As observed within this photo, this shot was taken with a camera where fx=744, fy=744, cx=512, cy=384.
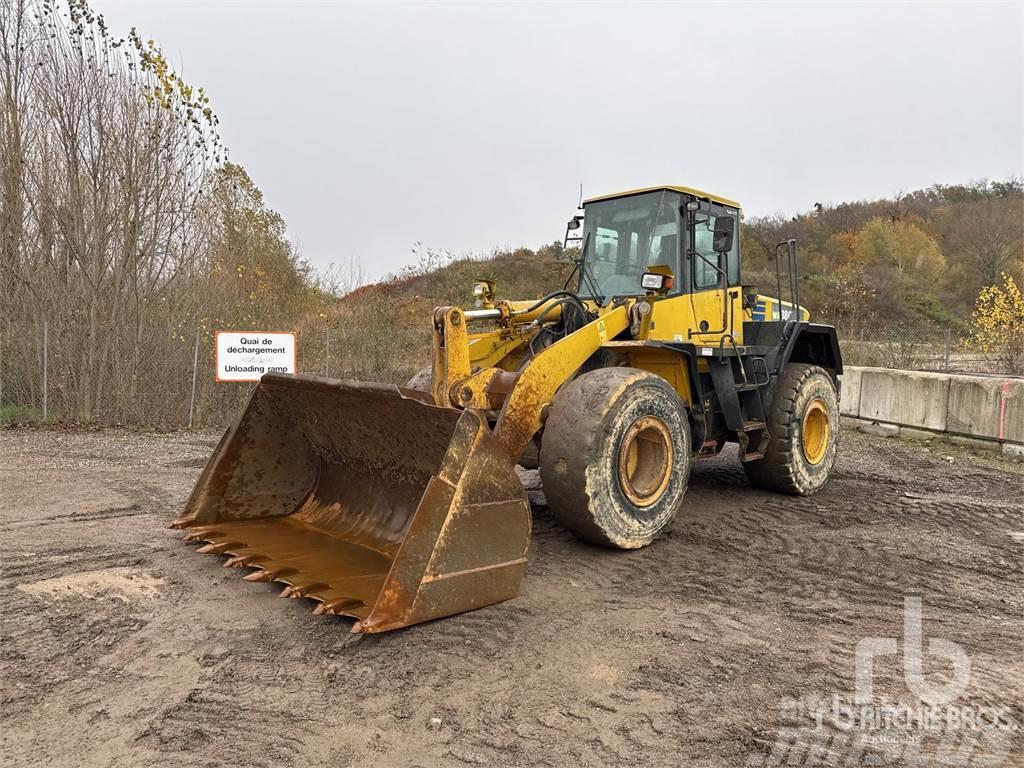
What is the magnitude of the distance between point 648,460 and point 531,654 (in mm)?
2137

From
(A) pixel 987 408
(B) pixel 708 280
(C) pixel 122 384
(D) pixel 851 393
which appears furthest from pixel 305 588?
(D) pixel 851 393

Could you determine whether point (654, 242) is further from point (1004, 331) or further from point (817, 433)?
point (1004, 331)

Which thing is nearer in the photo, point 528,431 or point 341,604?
point 341,604

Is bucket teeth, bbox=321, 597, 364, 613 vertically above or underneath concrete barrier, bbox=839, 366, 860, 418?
underneath

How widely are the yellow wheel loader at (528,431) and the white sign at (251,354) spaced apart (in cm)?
484

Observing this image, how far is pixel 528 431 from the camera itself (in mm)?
4980

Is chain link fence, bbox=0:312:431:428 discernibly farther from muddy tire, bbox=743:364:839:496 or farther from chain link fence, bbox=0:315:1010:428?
muddy tire, bbox=743:364:839:496

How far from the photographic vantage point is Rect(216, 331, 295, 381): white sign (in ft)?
34.4

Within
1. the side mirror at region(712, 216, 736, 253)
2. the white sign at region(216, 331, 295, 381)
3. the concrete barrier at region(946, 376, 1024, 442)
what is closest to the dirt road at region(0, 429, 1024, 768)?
the side mirror at region(712, 216, 736, 253)

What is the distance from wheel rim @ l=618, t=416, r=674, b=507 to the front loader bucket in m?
1.28

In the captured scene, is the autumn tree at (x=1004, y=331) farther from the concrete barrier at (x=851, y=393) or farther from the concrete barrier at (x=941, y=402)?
the concrete barrier at (x=941, y=402)

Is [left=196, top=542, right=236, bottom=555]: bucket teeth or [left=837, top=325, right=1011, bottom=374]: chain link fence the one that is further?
[left=837, top=325, right=1011, bottom=374]: chain link fence

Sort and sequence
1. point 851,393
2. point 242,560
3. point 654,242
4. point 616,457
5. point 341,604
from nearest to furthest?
point 341,604
point 242,560
point 616,457
point 654,242
point 851,393

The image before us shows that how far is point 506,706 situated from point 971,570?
3639 millimetres
